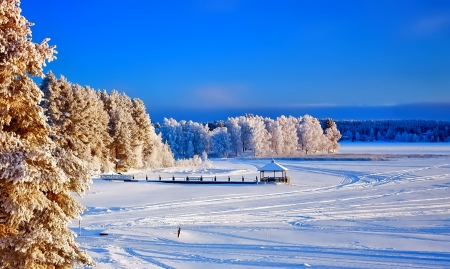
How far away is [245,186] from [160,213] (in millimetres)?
16835

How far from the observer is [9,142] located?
7395 mm

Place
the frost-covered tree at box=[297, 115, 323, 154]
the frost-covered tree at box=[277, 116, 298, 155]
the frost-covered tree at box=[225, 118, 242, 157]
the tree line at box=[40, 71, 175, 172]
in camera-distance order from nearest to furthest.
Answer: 1. the tree line at box=[40, 71, 175, 172]
2. the frost-covered tree at box=[225, 118, 242, 157]
3. the frost-covered tree at box=[277, 116, 298, 155]
4. the frost-covered tree at box=[297, 115, 323, 154]

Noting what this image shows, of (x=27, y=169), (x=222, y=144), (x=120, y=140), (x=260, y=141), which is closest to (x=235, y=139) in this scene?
(x=222, y=144)

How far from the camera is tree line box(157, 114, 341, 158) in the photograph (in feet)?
370

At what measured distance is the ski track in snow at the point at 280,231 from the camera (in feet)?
53.8

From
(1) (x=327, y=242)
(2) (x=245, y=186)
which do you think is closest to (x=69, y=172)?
(1) (x=327, y=242)

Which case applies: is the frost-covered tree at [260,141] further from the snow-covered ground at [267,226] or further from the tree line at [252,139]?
the snow-covered ground at [267,226]

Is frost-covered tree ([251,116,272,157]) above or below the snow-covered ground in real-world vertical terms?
above

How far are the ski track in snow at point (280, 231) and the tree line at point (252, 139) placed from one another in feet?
248

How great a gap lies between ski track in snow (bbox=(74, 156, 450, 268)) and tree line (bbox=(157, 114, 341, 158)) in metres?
75.5

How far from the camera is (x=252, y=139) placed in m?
109

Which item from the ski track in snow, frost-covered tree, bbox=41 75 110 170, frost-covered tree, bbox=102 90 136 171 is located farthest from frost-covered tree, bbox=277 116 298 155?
the ski track in snow

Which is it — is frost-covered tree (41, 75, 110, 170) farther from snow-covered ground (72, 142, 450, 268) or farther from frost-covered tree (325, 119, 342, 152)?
frost-covered tree (325, 119, 342, 152)

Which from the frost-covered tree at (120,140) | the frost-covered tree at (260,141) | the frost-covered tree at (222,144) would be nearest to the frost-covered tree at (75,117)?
the frost-covered tree at (120,140)
